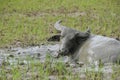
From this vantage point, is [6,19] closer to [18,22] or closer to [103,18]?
[18,22]

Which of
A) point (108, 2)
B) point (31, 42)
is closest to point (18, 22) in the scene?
point (31, 42)

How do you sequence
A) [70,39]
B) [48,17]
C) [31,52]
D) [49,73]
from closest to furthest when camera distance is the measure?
[49,73]
[70,39]
[31,52]
[48,17]

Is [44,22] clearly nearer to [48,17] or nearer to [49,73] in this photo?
[48,17]

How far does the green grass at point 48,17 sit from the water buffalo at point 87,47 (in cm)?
392

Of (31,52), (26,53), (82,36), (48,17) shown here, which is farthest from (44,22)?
(82,36)

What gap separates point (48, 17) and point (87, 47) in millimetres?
12879

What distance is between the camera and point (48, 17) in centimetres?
2158

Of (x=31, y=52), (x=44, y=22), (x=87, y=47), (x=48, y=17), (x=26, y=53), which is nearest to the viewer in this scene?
(x=87, y=47)

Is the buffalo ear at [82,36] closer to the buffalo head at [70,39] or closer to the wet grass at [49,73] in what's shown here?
the buffalo head at [70,39]

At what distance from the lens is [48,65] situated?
25.1 feet

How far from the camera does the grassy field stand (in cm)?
722

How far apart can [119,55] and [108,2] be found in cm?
1966

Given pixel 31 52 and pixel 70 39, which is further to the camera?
pixel 31 52

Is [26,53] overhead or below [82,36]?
below
